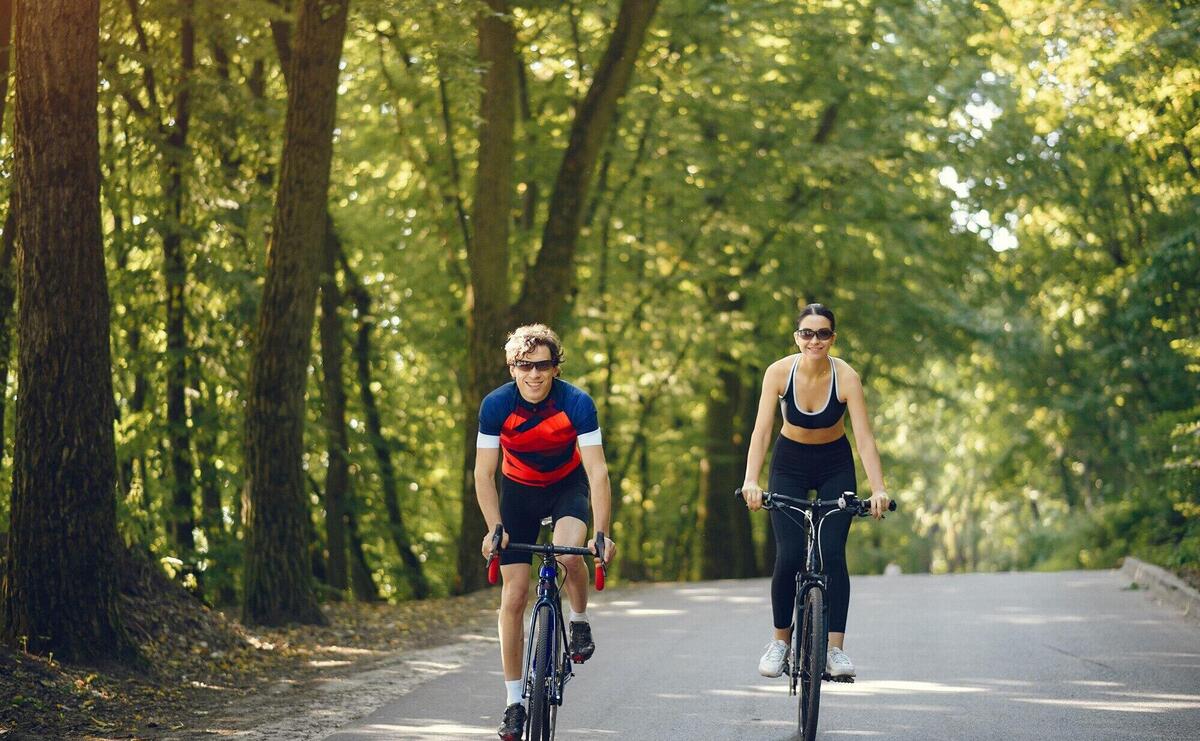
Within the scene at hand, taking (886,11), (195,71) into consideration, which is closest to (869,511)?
(195,71)

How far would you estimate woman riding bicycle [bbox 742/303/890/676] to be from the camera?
7617 mm

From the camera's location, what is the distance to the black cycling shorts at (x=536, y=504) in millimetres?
7004

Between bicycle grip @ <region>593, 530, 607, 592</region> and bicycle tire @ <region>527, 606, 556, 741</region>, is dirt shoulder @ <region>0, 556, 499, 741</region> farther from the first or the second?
bicycle grip @ <region>593, 530, 607, 592</region>

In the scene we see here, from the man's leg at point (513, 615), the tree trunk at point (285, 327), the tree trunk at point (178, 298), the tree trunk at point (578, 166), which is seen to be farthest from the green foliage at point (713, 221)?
the man's leg at point (513, 615)

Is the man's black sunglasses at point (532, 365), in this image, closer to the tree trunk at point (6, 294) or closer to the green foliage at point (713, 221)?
the green foliage at point (713, 221)

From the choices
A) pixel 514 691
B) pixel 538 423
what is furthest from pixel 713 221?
pixel 514 691

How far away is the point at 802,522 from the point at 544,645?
5.91ft

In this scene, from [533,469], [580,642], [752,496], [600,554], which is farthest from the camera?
[752,496]

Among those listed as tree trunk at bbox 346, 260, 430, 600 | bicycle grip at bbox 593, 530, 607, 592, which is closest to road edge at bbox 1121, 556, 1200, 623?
bicycle grip at bbox 593, 530, 607, 592

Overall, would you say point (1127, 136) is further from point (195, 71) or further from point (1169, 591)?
point (195, 71)

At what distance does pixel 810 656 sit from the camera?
7.28m

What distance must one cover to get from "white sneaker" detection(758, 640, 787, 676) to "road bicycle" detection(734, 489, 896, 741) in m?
0.03

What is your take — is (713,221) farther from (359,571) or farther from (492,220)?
(359,571)

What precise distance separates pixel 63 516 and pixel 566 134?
43.6ft
